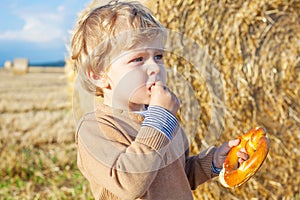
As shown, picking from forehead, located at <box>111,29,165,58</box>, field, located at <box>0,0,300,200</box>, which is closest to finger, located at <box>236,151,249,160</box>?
forehead, located at <box>111,29,165,58</box>

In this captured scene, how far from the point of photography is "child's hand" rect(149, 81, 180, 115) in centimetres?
116

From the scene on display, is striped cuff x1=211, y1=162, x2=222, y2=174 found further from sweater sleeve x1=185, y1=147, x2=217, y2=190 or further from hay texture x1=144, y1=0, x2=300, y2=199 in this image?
hay texture x1=144, y1=0, x2=300, y2=199

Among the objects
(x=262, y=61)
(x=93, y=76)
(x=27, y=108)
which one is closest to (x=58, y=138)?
(x=27, y=108)

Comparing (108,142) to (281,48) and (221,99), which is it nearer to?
(221,99)

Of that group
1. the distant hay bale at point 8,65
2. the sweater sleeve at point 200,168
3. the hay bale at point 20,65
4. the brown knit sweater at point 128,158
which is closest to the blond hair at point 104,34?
the brown knit sweater at point 128,158

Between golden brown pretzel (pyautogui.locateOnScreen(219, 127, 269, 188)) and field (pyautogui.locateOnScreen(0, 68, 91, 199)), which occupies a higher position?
golden brown pretzel (pyautogui.locateOnScreen(219, 127, 269, 188))

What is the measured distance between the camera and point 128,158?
1120 mm

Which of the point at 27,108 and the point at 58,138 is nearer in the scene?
the point at 58,138

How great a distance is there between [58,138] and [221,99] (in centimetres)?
197

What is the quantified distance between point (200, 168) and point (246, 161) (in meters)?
0.20

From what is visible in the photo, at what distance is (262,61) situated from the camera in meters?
2.64

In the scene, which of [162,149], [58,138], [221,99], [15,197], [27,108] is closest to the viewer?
[162,149]

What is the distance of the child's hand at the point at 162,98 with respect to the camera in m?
1.16

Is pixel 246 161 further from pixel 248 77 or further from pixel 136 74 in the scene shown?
pixel 248 77
